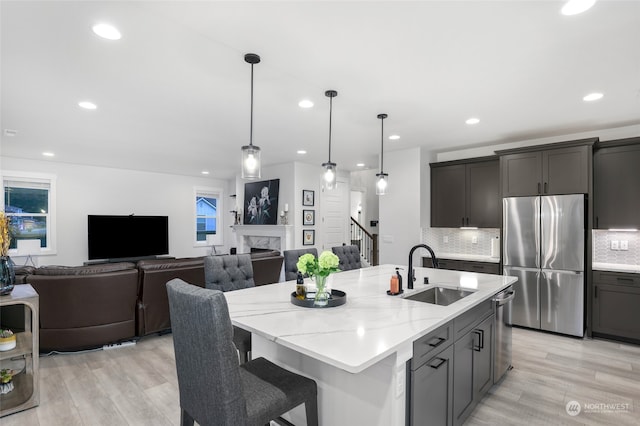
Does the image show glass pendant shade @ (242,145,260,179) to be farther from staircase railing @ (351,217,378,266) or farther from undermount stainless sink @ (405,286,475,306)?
staircase railing @ (351,217,378,266)

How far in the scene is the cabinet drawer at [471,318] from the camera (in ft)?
A: 6.86

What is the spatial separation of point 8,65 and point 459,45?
353cm

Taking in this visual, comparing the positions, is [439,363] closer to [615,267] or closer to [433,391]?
[433,391]

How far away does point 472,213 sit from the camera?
5238 millimetres

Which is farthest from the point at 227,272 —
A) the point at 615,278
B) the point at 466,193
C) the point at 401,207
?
the point at 615,278

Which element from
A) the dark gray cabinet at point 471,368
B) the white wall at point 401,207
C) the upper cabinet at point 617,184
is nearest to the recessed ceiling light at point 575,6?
the dark gray cabinet at point 471,368

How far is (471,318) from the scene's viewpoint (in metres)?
2.29

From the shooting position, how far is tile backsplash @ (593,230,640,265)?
13.8 feet

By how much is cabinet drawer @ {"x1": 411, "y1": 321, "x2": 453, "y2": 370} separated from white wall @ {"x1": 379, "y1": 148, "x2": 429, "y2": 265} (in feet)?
11.8

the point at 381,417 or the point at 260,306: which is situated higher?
the point at 260,306

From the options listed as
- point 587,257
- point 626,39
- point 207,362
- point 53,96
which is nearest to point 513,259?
point 587,257

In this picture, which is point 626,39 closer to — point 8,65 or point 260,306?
point 260,306

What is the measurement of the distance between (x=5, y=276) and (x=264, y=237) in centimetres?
533

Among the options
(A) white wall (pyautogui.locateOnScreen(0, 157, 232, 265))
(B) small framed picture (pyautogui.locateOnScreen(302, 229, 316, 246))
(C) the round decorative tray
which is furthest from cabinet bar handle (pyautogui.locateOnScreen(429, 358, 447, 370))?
(A) white wall (pyautogui.locateOnScreen(0, 157, 232, 265))
